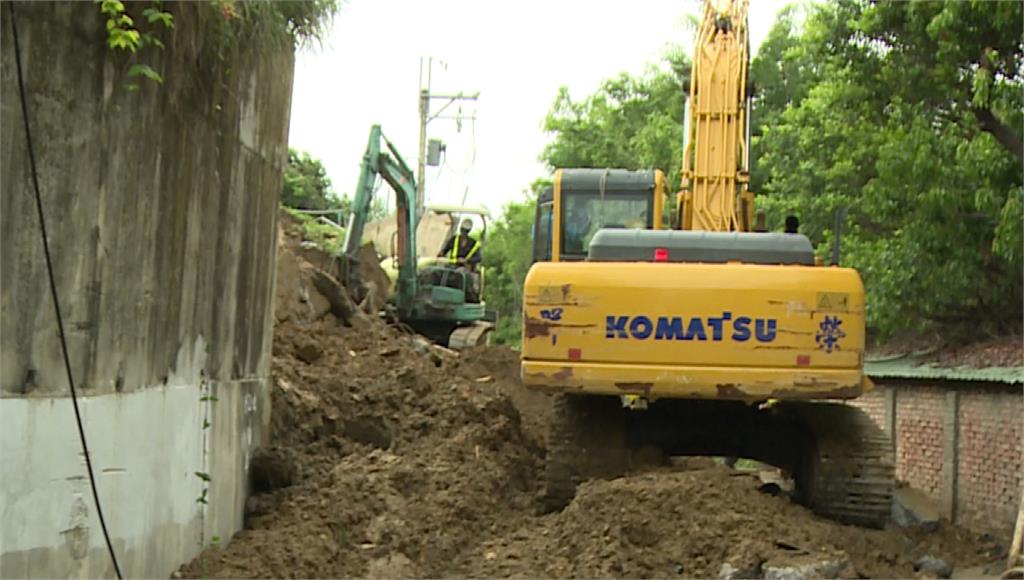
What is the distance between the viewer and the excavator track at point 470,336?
1864 centimetres

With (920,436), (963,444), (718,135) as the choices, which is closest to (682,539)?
(718,135)

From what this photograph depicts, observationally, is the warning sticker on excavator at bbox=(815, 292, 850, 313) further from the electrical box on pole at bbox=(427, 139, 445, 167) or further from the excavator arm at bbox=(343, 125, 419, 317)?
the electrical box on pole at bbox=(427, 139, 445, 167)

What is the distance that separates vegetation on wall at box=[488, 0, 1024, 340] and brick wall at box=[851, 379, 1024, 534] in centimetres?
108

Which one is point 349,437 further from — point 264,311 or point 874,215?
point 874,215

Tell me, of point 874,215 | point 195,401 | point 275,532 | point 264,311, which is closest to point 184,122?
point 195,401

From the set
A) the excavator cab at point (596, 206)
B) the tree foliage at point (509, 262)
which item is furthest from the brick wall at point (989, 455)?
the tree foliage at point (509, 262)

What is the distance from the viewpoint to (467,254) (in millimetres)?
20172

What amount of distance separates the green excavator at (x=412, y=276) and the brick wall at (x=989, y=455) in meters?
7.65

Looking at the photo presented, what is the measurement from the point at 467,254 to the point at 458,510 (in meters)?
11.1

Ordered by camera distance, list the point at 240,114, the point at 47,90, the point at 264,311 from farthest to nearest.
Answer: the point at 264,311, the point at 240,114, the point at 47,90

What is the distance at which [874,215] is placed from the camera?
14.2m

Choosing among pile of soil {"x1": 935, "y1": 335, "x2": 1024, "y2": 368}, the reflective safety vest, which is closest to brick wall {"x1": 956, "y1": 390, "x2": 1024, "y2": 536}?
pile of soil {"x1": 935, "y1": 335, "x2": 1024, "y2": 368}

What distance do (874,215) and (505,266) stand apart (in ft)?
98.5

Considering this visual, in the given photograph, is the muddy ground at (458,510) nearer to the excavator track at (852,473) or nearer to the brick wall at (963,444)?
the excavator track at (852,473)
